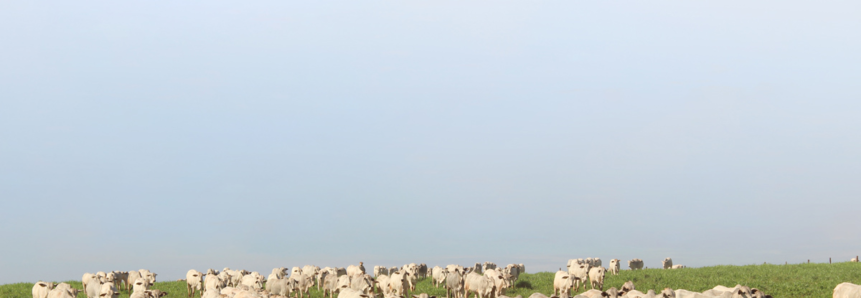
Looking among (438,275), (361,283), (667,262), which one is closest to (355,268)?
(438,275)

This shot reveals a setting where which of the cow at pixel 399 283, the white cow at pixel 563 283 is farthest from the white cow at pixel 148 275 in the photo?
the white cow at pixel 563 283

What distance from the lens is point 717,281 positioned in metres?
41.1

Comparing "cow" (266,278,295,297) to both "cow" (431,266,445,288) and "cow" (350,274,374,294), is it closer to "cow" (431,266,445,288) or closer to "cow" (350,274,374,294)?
"cow" (350,274,374,294)

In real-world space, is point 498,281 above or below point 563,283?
above

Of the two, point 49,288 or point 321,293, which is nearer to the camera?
point 49,288

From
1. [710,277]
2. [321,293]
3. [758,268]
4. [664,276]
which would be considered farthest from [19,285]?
[758,268]

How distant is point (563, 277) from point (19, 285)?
37.7 metres

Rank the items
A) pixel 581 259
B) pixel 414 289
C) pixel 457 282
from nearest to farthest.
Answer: pixel 457 282 → pixel 414 289 → pixel 581 259

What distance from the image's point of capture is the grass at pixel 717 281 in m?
37.6

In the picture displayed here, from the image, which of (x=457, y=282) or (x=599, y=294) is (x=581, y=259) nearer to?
(x=457, y=282)

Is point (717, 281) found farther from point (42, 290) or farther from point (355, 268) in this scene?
point (42, 290)

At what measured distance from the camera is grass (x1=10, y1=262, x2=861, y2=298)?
37.6 metres

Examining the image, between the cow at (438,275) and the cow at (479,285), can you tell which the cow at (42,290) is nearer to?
the cow at (479,285)

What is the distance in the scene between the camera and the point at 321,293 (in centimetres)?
4112
